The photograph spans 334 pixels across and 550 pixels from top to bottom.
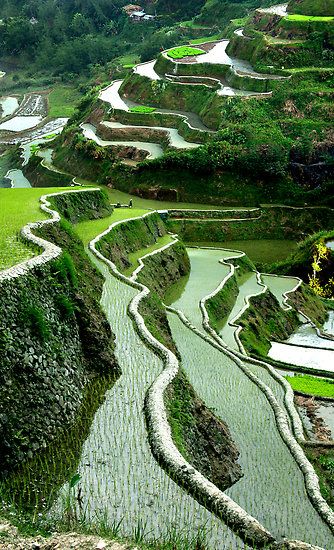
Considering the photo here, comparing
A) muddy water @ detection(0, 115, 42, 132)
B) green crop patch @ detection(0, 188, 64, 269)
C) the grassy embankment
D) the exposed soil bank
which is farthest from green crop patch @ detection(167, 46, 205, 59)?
green crop patch @ detection(0, 188, 64, 269)

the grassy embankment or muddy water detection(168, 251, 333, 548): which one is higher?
muddy water detection(168, 251, 333, 548)

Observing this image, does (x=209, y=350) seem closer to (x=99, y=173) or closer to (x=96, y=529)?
(x=96, y=529)

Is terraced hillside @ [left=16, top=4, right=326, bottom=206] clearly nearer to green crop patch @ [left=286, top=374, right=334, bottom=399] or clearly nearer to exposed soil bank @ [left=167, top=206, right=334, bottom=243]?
exposed soil bank @ [left=167, top=206, right=334, bottom=243]

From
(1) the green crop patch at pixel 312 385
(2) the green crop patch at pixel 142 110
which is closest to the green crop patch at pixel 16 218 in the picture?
(1) the green crop patch at pixel 312 385

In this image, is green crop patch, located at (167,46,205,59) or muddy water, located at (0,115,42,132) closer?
green crop patch, located at (167,46,205,59)

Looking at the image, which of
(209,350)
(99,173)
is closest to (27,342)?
(209,350)

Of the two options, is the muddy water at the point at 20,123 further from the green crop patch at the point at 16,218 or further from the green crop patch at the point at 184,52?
the green crop patch at the point at 16,218

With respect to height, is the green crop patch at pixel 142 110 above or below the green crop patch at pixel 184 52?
below
